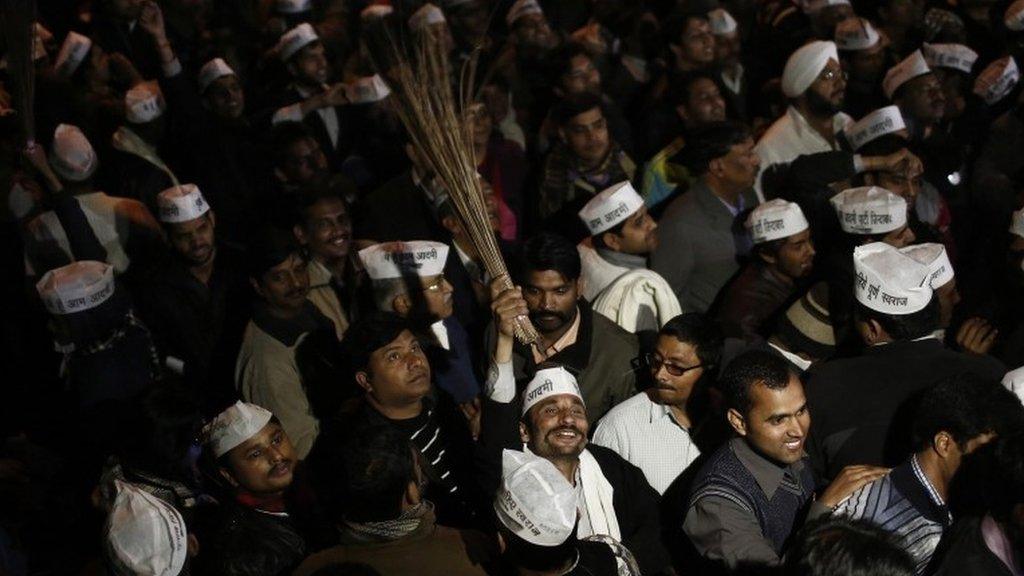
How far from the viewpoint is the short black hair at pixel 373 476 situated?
3693 millimetres

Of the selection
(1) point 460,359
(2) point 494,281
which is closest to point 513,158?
(1) point 460,359

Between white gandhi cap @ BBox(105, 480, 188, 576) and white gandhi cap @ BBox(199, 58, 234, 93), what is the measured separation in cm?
476

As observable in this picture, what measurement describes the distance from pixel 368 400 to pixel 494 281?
2.26 ft

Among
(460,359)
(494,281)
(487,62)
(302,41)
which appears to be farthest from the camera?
(487,62)

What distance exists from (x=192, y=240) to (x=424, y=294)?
138 centimetres

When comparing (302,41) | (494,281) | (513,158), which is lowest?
(513,158)

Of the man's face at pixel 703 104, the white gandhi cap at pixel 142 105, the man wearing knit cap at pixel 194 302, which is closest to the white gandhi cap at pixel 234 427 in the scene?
the man wearing knit cap at pixel 194 302

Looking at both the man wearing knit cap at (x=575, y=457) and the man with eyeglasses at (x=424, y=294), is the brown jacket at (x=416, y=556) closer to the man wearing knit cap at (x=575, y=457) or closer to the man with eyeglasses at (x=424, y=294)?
the man wearing knit cap at (x=575, y=457)

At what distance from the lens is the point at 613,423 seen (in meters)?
4.68

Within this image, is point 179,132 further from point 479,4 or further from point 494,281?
point 494,281

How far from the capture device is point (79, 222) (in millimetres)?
6414

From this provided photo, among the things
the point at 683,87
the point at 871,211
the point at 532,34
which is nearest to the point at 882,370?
the point at 871,211

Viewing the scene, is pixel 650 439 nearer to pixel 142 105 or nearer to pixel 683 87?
pixel 683 87

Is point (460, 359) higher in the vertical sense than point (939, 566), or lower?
lower
